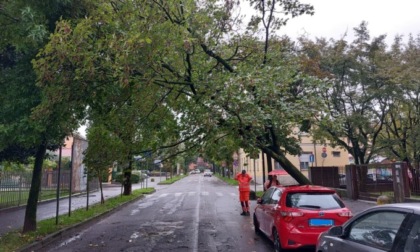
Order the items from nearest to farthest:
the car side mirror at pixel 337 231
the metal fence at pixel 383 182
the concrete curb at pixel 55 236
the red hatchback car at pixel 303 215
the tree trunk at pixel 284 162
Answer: the car side mirror at pixel 337 231
the red hatchback car at pixel 303 215
the concrete curb at pixel 55 236
the tree trunk at pixel 284 162
the metal fence at pixel 383 182

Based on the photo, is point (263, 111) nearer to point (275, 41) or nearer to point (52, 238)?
point (275, 41)

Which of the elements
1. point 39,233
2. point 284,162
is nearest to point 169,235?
point 39,233

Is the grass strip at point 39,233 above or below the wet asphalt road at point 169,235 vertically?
above

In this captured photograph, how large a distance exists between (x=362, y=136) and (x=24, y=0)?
1974 centimetres

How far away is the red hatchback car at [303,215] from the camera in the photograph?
24.7 feet

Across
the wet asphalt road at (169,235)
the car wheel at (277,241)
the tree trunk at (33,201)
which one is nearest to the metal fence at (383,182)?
the wet asphalt road at (169,235)

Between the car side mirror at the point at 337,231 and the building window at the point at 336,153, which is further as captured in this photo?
the building window at the point at 336,153

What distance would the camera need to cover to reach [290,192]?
8.16 m

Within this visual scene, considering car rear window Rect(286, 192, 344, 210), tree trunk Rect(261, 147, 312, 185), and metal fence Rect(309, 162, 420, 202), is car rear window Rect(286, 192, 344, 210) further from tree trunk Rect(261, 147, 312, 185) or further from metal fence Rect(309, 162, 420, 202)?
metal fence Rect(309, 162, 420, 202)

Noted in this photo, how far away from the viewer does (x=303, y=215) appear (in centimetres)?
760

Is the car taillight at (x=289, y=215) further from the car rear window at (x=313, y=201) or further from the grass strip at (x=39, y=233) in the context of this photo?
the grass strip at (x=39, y=233)

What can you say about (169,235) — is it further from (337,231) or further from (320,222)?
(337,231)

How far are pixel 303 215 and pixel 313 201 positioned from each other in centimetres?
48

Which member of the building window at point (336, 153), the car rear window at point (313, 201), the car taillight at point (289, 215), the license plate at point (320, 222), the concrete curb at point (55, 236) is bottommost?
the concrete curb at point (55, 236)
